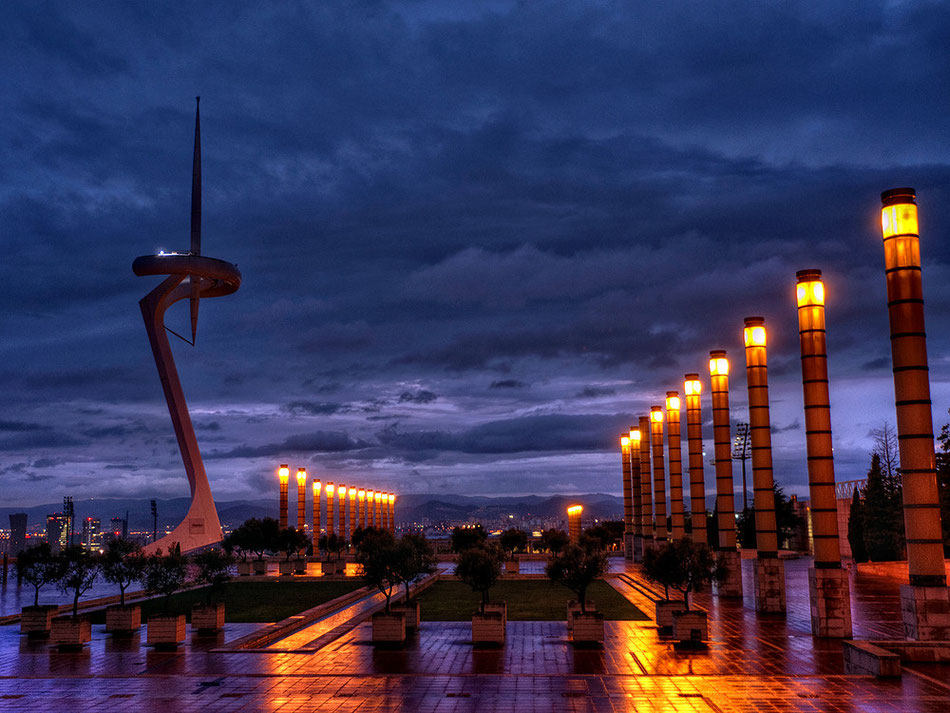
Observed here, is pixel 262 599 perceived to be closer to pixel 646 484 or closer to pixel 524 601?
pixel 524 601

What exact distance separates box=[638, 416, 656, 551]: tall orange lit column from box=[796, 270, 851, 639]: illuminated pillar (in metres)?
31.0

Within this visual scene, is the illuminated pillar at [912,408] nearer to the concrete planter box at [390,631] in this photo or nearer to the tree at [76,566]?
the concrete planter box at [390,631]

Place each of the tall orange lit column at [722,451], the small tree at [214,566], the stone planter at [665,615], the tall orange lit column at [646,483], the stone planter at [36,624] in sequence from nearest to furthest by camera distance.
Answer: the stone planter at [665,615], the stone planter at [36,624], the small tree at [214,566], the tall orange lit column at [722,451], the tall orange lit column at [646,483]

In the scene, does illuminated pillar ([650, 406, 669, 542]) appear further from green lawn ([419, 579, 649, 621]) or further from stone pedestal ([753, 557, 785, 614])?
stone pedestal ([753, 557, 785, 614])

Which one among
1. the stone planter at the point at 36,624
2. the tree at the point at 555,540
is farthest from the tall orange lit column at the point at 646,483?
the stone planter at the point at 36,624

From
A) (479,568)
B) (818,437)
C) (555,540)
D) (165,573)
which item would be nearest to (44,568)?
(165,573)

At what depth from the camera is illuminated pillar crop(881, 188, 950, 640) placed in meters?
18.3

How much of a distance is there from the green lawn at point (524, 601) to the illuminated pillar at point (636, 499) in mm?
15300

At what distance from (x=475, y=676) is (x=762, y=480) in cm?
1466

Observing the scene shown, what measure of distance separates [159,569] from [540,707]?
13.6m

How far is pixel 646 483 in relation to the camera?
182 ft

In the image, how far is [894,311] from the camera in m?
19.5

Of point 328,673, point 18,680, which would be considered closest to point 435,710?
point 328,673

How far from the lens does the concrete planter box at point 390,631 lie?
20.9m
